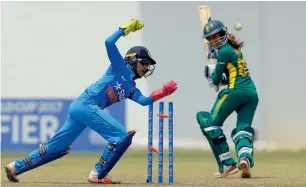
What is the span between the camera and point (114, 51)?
22.2 feet

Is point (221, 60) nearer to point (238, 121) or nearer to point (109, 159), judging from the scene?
point (238, 121)

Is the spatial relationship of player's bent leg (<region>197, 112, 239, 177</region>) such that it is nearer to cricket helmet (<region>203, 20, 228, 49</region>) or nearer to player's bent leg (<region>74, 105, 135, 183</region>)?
cricket helmet (<region>203, 20, 228, 49</region>)

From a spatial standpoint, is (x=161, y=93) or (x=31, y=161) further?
(x=31, y=161)

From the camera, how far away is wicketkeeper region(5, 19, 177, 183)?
22.1 ft

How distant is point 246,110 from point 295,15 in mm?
5453

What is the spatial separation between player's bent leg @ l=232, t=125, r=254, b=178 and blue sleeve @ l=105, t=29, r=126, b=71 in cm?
124

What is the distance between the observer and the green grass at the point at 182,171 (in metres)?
6.88

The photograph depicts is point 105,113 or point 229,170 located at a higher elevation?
point 105,113

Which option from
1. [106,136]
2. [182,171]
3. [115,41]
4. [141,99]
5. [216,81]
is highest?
[115,41]

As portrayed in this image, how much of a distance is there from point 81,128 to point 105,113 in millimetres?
232

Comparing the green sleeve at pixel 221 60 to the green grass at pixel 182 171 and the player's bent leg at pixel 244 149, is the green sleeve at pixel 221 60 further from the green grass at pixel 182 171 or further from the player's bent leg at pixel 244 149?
the green grass at pixel 182 171

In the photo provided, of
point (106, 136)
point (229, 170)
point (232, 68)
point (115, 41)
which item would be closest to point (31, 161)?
point (106, 136)

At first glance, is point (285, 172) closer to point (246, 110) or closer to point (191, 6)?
point (246, 110)

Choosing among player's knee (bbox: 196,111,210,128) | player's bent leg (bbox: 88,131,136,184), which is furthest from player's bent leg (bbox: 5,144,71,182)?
player's knee (bbox: 196,111,210,128)
